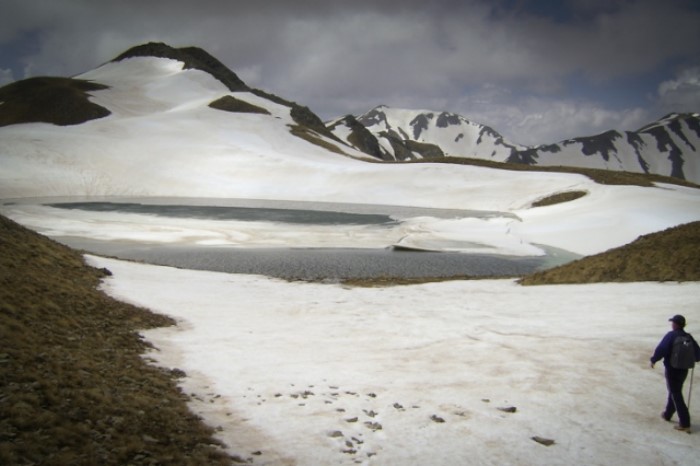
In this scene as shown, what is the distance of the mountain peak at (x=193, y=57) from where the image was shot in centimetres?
15457

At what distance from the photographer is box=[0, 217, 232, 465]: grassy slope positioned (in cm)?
650

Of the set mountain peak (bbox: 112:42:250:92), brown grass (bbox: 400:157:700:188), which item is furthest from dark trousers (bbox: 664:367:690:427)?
mountain peak (bbox: 112:42:250:92)

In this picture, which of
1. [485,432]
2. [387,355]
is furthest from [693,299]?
[485,432]

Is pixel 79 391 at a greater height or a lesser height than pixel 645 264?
lesser

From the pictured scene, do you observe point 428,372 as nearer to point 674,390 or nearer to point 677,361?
point 674,390

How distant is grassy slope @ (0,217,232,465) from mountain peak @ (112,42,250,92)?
14208 cm

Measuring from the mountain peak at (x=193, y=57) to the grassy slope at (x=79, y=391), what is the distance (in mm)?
142078

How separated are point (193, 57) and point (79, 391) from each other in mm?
177474

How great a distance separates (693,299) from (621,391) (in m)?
8.87

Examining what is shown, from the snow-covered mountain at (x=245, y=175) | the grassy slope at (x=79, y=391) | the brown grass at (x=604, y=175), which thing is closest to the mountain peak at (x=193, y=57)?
the snow-covered mountain at (x=245, y=175)

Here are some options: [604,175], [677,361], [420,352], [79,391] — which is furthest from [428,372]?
[604,175]

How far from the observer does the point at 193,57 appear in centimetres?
16775

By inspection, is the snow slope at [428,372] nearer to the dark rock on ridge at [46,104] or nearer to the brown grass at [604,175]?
the brown grass at [604,175]

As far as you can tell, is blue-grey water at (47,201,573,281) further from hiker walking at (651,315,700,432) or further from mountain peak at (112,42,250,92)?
mountain peak at (112,42,250,92)
